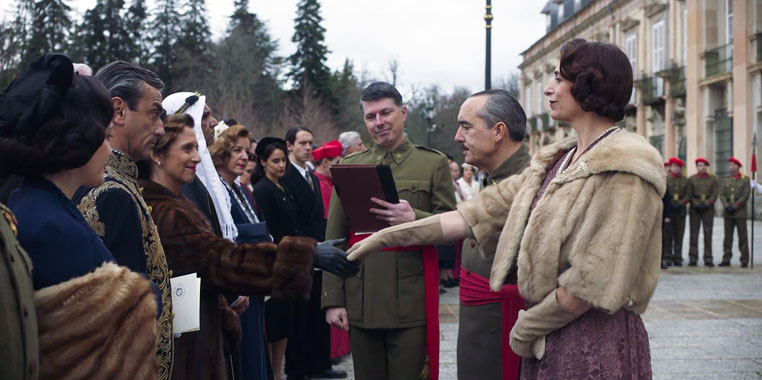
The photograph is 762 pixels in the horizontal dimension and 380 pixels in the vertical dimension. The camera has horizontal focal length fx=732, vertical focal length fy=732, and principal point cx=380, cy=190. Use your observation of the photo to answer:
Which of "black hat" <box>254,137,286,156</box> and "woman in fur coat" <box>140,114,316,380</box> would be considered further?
"black hat" <box>254,137,286,156</box>

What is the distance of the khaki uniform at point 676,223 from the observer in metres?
15.1

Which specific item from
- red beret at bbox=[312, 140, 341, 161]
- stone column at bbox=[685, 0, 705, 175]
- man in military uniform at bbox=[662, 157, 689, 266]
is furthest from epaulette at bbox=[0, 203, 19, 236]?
stone column at bbox=[685, 0, 705, 175]

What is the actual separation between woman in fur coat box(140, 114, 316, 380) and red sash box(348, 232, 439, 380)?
1009 millimetres

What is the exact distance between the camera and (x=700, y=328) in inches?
321

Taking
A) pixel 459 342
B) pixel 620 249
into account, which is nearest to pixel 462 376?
pixel 459 342

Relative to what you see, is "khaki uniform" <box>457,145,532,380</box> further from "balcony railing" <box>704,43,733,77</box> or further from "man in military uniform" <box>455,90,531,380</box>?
"balcony railing" <box>704,43,733,77</box>

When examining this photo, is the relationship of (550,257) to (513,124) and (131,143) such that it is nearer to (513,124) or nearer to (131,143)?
(513,124)

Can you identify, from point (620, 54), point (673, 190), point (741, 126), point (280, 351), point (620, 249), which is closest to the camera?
point (620, 249)

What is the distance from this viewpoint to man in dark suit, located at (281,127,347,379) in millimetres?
6480

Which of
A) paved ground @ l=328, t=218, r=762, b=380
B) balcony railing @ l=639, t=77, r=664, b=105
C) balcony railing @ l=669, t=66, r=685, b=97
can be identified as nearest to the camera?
paved ground @ l=328, t=218, r=762, b=380

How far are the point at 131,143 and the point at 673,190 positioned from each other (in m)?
14.7

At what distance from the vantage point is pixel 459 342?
3.61 meters

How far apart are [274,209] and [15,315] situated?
5046mm

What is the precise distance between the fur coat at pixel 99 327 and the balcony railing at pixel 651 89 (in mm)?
34372
